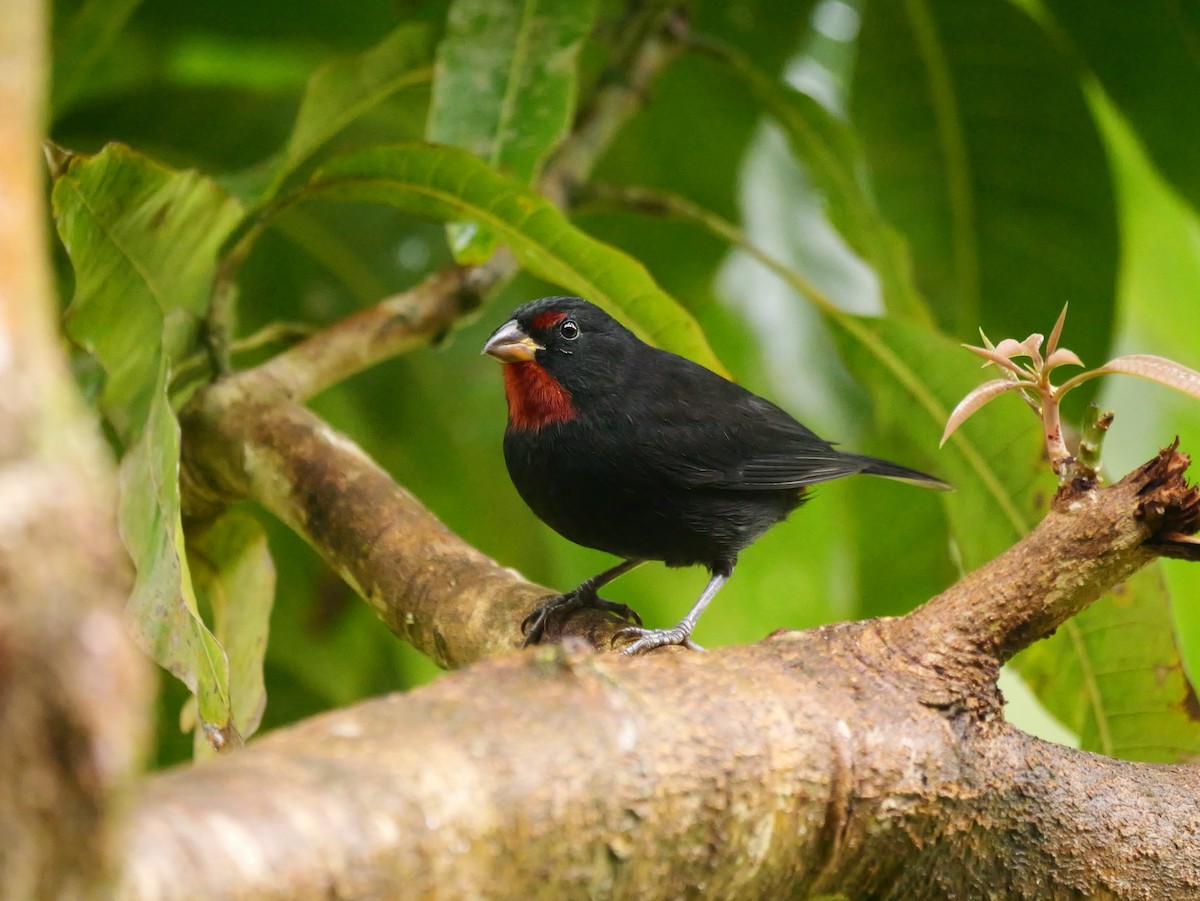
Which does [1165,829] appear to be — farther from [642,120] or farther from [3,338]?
[642,120]

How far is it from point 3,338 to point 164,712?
107 inches

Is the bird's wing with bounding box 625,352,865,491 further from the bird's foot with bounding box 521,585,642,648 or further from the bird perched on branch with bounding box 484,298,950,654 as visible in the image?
the bird's foot with bounding box 521,585,642,648

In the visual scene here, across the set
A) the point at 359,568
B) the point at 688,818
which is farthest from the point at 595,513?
the point at 688,818

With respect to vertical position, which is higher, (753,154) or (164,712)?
(753,154)

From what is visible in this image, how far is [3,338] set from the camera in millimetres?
705

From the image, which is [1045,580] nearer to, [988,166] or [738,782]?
[738,782]

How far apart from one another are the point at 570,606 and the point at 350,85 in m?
A: 1.33

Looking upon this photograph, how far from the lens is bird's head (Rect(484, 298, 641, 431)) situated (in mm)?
2877

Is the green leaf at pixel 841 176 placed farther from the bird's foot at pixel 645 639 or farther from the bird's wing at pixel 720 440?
the bird's foot at pixel 645 639

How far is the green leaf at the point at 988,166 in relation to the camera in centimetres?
353

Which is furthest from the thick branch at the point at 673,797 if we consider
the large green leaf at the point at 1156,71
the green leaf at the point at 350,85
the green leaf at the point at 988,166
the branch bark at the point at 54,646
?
the large green leaf at the point at 1156,71

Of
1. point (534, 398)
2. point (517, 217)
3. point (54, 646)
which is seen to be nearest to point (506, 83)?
point (517, 217)

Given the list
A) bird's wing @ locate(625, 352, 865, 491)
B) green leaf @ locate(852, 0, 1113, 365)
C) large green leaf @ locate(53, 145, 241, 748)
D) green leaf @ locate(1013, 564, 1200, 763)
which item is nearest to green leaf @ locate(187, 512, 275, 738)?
large green leaf @ locate(53, 145, 241, 748)

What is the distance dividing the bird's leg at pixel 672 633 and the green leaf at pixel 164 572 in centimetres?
62
